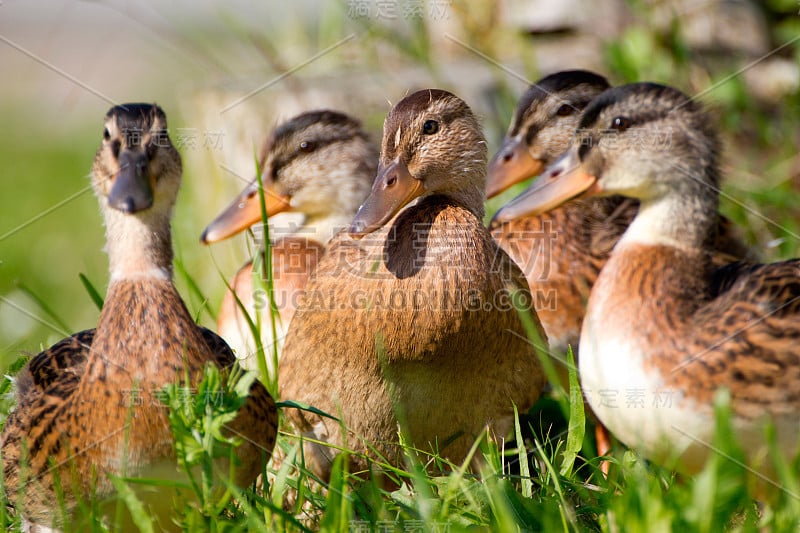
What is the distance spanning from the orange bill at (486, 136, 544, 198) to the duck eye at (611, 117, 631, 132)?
3.20ft

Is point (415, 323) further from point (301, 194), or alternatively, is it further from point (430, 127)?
point (301, 194)

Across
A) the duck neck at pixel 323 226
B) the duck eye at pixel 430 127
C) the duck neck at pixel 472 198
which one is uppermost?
the duck neck at pixel 323 226

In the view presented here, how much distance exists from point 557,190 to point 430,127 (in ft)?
2.27

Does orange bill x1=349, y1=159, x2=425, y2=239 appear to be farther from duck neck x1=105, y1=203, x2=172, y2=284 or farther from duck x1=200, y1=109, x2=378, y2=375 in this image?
duck x1=200, y1=109, x2=378, y2=375

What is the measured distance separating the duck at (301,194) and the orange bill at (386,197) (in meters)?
1.36

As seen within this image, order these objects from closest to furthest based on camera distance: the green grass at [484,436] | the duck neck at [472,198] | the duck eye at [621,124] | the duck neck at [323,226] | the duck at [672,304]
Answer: the green grass at [484,436] → the duck at [672,304] → the duck neck at [472,198] → the duck eye at [621,124] → the duck neck at [323,226]

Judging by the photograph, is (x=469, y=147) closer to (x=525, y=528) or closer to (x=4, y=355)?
(x=525, y=528)

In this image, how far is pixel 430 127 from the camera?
356 centimetres

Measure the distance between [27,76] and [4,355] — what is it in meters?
9.71

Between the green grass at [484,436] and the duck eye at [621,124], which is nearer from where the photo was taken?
the green grass at [484,436]

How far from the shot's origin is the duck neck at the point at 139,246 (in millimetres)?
3291

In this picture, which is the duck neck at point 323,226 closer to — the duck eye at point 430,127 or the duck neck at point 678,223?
the duck eye at point 430,127

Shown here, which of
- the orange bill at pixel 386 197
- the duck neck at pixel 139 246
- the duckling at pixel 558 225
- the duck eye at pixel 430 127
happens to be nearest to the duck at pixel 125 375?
the duck neck at pixel 139 246

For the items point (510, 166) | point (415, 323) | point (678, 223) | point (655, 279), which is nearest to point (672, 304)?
point (655, 279)
